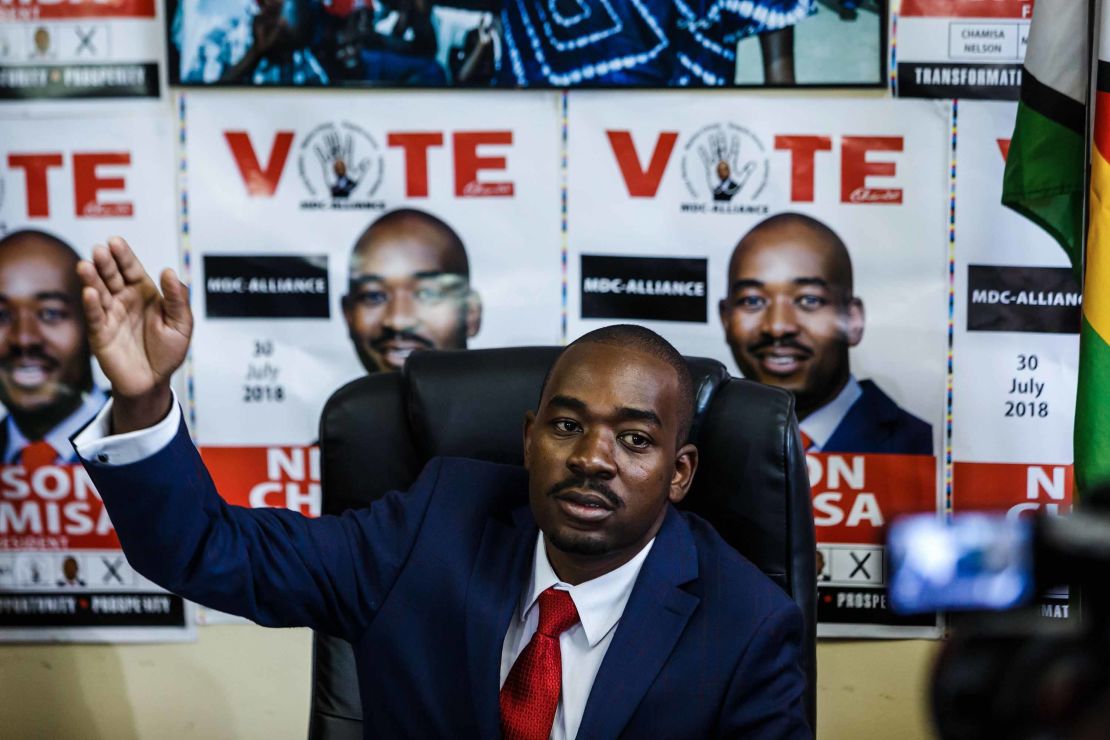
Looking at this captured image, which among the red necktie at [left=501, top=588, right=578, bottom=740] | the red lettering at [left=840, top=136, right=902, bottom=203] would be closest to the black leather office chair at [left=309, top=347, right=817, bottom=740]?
the red necktie at [left=501, top=588, right=578, bottom=740]

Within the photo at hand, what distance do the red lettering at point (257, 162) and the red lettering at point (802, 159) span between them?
3.20 feet

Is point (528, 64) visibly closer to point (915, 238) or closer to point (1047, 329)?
point (915, 238)

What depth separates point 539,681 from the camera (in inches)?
60.1

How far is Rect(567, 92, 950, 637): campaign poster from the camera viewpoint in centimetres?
230

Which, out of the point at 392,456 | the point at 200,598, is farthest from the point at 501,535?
the point at 200,598

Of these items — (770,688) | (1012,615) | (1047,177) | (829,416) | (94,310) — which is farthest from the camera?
(829,416)

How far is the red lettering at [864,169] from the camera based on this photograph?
2.29 metres

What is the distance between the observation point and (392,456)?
1.70 m

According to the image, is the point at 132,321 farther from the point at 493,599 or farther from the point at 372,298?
the point at 372,298

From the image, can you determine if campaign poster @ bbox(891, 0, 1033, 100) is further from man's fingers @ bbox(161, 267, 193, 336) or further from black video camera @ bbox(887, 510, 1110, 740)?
black video camera @ bbox(887, 510, 1110, 740)

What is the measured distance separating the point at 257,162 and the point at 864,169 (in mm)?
1192

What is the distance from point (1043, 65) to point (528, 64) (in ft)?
3.04

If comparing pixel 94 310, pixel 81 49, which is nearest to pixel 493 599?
pixel 94 310

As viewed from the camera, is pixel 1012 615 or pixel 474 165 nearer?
pixel 1012 615
